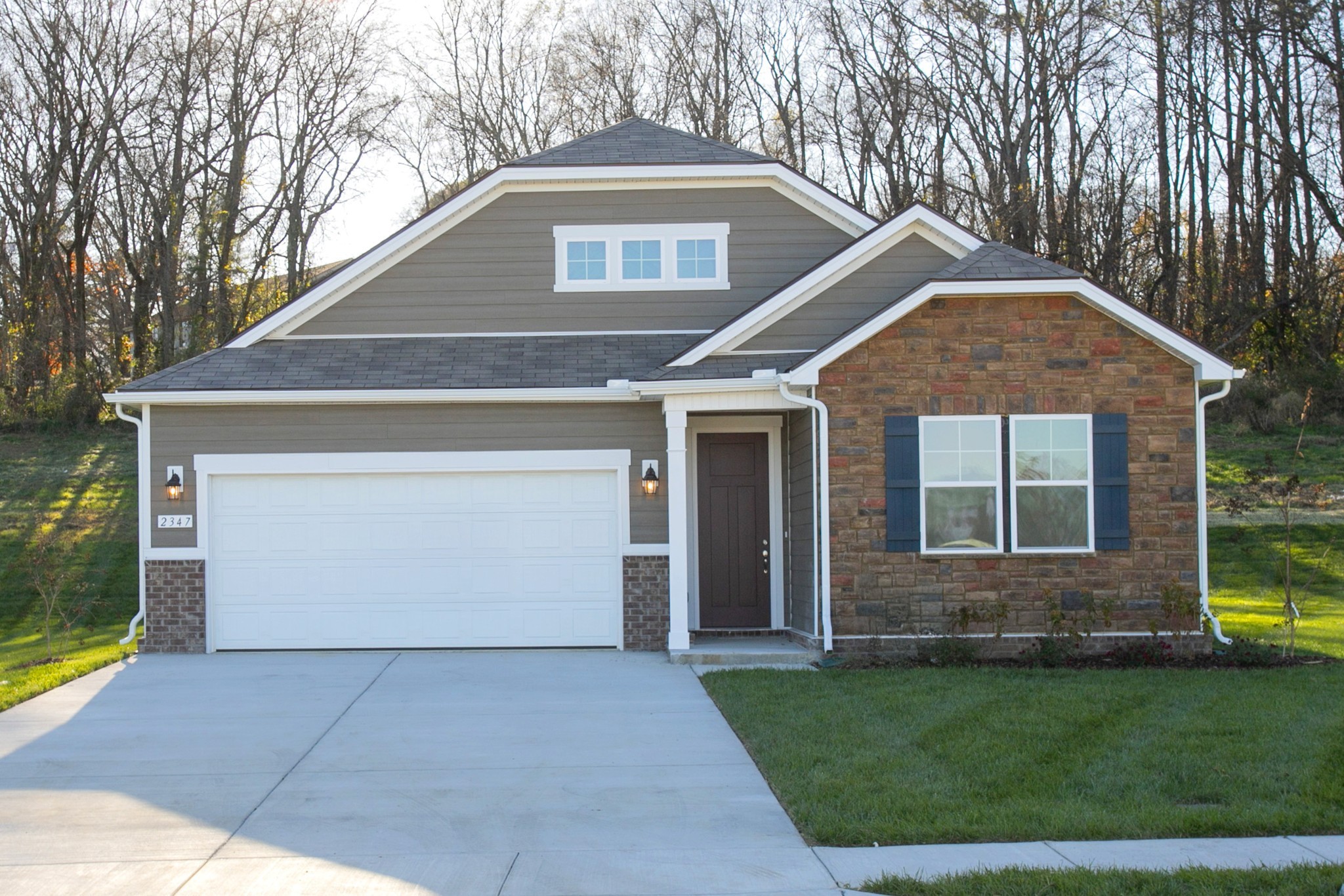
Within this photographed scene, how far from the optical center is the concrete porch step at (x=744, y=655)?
11414 mm

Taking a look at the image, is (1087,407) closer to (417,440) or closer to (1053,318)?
(1053,318)

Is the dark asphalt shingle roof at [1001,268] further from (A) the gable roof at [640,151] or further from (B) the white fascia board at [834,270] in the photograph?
(A) the gable roof at [640,151]

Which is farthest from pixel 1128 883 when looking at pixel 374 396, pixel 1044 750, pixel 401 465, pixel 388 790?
pixel 374 396

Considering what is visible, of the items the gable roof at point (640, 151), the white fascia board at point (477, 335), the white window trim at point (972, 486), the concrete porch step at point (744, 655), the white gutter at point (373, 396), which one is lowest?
the concrete porch step at point (744, 655)

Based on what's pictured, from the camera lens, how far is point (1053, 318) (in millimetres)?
11438

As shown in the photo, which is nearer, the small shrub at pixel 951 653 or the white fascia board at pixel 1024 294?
the small shrub at pixel 951 653

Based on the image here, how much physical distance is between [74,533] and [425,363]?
30.3ft

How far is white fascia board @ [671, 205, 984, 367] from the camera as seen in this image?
12.3 m

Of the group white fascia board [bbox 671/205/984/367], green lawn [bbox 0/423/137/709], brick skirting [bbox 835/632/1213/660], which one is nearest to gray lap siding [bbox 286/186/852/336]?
white fascia board [bbox 671/205/984/367]

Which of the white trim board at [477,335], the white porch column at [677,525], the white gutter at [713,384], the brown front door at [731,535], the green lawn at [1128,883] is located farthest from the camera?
the white trim board at [477,335]

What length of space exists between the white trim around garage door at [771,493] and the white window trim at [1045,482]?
2783 millimetres

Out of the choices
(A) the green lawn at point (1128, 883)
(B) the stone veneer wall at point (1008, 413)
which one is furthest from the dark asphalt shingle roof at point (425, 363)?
(A) the green lawn at point (1128, 883)

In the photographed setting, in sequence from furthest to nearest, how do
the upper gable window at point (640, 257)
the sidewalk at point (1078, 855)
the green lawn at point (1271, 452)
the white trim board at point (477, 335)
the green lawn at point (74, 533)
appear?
the green lawn at point (1271, 452) < the upper gable window at point (640, 257) < the white trim board at point (477, 335) < the green lawn at point (74, 533) < the sidewalk at point (1078, 855)

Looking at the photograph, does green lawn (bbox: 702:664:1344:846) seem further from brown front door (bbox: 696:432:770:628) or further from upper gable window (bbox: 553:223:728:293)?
upper gable window (bbox: 553:223:728:293)
